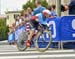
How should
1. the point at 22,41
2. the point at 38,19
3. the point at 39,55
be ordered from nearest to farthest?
the point at 39,55 → the point at 38,19 → the point at 22,41

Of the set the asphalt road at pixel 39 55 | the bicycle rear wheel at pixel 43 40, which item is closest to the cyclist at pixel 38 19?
the bicycle rear wheel at pixel 43 40

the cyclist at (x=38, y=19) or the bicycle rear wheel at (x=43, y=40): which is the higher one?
the cyclist at (x=38, y=19)

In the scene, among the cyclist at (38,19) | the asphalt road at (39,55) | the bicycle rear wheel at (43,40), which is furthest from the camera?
the cyclist at (38,19)

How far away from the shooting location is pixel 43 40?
34.8 ft

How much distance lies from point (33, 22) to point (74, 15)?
7.61 feet

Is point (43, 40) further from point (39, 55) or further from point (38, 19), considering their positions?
point (39, 55)

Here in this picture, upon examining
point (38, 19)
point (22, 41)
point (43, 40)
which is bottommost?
point (22, 41)

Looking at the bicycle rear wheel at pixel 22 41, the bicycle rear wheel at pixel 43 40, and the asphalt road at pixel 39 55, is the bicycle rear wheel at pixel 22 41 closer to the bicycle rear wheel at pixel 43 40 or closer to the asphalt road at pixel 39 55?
the bicycle rear wheel at pixel 43 40

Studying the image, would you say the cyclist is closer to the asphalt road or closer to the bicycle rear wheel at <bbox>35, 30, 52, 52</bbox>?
the bicycle rear wheel at <bbox>35, 30, 52, 52</bbox>

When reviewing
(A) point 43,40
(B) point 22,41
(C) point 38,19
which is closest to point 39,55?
(C) point 38,19

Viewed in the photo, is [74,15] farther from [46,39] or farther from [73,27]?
[46,39]

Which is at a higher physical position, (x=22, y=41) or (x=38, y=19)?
(x=38, y=19)

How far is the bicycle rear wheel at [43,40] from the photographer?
1007 centimetres

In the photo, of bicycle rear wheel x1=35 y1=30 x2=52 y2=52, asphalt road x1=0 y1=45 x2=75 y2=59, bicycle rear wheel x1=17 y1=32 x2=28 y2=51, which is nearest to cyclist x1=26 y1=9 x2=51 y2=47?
bicycle rear wheel x1=35 y1=30 x2=52 y2=52
